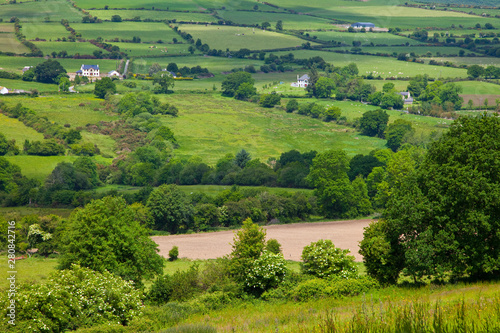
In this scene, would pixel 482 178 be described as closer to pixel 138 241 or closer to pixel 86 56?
pixel 138 241

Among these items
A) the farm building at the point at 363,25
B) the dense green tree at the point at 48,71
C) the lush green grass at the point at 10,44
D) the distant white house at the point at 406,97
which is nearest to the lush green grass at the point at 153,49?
the dense green tree at the point at 48,71

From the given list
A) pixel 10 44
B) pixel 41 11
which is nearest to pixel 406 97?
pixel 10 44

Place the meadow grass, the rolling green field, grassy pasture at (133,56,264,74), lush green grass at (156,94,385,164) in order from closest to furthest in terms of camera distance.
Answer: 1. the rolling green field
2. lush green grass at (156,94,385,164)
3. grassy pasture at (133,56,264,74)
4. the meadow grass

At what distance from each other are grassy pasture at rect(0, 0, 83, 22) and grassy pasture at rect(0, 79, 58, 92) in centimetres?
3993

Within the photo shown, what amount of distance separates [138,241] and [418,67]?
128 m

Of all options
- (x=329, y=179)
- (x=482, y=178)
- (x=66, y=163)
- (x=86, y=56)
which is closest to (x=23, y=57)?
(x=86, y=56)

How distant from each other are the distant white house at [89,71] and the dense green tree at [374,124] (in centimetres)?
7022

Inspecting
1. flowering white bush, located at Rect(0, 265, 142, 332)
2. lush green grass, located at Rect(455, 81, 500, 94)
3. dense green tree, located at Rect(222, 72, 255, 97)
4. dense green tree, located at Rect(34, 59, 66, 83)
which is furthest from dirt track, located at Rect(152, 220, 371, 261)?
dense green tree, located at Rect(34, 59, 66, 83)

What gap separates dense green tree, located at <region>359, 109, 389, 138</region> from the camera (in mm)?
94500

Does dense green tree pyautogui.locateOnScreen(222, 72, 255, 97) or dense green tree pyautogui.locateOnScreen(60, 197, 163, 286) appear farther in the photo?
dense green tree pyautogui.locateOnScreen(222, 72, 255, 97)

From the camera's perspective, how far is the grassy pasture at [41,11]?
504 feet

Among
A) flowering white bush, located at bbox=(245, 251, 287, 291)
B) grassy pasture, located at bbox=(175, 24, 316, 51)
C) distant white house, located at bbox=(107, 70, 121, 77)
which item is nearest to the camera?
flowering white bush, located at bbox=(245, 251, 287, 291)

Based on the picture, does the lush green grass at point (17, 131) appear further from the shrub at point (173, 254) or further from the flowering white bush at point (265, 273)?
the flowering white bush at point (265, 273)

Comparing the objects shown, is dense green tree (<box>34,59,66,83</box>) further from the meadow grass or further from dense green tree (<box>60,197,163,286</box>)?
dense green tree (<box>60,197,163,286</box>)
